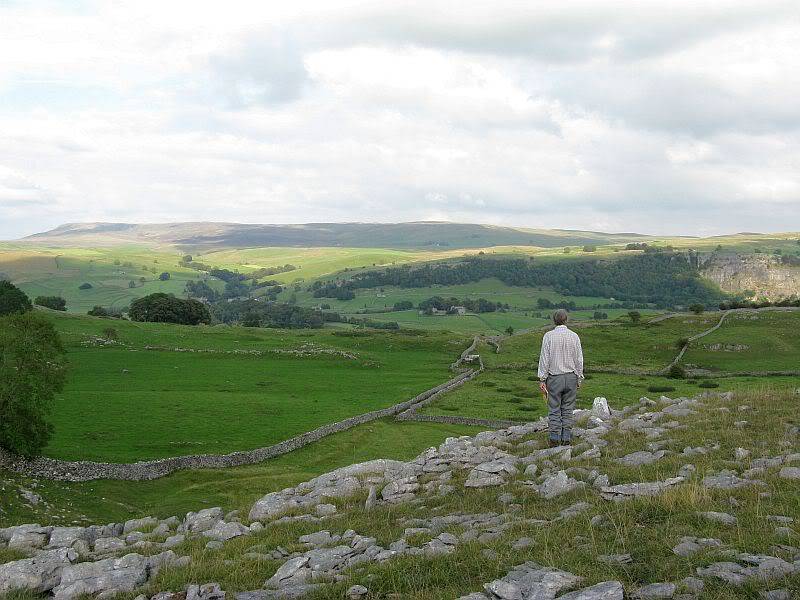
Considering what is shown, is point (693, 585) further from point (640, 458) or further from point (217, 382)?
point (217, 382)

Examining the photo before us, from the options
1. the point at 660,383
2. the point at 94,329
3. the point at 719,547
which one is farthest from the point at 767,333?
the point at 94,329

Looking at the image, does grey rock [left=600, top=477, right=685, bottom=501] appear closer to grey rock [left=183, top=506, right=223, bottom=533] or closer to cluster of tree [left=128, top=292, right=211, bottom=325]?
grey rock [left=183, top=506, right=223, bottom=533]

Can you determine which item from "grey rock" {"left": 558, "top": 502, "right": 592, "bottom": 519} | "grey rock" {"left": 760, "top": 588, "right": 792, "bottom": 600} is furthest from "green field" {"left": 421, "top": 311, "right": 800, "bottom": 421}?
"grey rock" {"left": 760, "top": 588, "right": 792, "bottom": 600}

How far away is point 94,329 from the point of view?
108 metres

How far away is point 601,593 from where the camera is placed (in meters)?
8.09

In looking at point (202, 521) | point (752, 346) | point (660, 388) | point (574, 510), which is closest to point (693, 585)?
point (574, 510)

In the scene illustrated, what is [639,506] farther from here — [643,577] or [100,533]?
[100,533]

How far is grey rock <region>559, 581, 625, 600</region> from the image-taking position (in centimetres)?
802

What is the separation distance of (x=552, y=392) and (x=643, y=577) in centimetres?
974

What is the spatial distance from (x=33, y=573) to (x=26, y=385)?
102 feet

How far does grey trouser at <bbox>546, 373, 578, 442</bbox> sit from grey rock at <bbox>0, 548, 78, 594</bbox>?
1384 centimetres

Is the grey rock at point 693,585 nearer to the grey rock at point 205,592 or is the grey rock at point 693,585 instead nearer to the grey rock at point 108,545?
the grey rock at point 205,592

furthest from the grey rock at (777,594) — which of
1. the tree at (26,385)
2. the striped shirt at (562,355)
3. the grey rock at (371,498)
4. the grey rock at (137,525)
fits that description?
the tree at (26,385)

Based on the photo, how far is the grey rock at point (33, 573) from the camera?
37.3 feet
